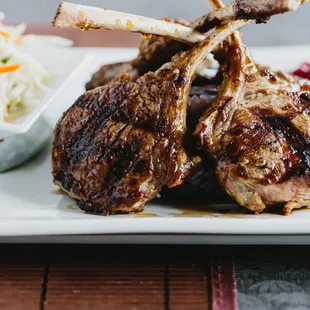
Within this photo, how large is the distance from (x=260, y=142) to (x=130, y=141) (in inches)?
20.7

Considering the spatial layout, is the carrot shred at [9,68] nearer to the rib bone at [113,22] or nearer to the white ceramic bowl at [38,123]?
the white ceramic bowl at [38,123]

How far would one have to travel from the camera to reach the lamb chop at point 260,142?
251cm

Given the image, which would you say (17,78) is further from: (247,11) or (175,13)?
(175,13)

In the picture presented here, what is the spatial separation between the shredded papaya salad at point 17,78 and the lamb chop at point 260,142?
1444 millimetres

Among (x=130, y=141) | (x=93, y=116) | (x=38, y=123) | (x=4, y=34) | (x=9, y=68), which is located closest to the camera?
(x=130, y=141)

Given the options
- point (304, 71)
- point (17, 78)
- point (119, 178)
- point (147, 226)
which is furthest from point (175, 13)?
point (147, 226)

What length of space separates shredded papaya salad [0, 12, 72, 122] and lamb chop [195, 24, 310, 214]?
4.74 feet

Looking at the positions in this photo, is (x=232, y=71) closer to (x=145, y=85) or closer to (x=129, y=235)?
(x=145, y=85)

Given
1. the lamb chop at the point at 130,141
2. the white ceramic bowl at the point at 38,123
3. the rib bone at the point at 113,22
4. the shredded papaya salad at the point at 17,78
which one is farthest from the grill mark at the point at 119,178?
the shredded papaya salad at the point at 17,78

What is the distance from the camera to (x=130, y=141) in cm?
265

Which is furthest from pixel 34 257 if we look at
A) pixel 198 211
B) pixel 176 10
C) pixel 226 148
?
pixel 176 10

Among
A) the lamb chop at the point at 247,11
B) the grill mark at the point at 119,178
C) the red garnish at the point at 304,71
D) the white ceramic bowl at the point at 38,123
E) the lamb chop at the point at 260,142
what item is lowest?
the white ceramic bowl at the point at 38,123

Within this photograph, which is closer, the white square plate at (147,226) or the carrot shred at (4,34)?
the white square plate at (147,226)

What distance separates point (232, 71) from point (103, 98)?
0.58m
